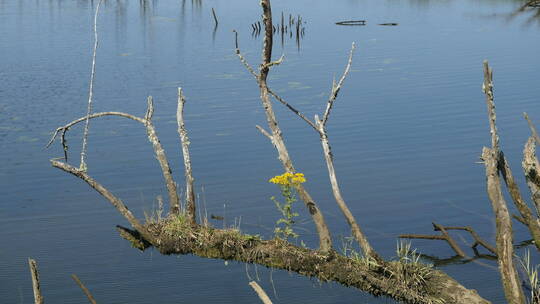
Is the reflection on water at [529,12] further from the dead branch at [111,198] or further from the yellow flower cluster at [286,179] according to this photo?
the dead branch at [111,198]

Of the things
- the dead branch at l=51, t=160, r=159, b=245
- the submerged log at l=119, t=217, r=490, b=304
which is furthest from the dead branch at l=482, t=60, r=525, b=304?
the dead branch at l=51, t=160, r=159, b=245

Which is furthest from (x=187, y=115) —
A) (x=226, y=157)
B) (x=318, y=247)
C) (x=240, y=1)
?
(x=240, y=1)

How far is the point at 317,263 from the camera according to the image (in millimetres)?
12938

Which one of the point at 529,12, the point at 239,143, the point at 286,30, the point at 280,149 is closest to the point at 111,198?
the point at 280,149

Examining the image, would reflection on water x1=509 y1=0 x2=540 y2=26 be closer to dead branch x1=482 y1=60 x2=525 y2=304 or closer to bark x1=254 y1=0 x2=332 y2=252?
bark x1=254 y1=0 x2=332 y2=252

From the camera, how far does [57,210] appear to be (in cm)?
1677

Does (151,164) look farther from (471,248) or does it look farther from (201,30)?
(201,30)

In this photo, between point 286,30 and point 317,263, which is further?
point 286,30

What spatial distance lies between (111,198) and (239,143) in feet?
27.4

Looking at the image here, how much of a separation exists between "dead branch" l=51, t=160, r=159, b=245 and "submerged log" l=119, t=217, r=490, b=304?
0.50ft

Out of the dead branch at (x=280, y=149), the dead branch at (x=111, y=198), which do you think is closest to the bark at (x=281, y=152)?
the dead branch at (x=280, y=149)

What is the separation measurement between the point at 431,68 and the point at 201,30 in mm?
18974

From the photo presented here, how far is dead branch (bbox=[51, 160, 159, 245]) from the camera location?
45.4 feet

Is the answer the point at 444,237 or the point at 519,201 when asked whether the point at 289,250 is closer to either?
the point at 444,237
